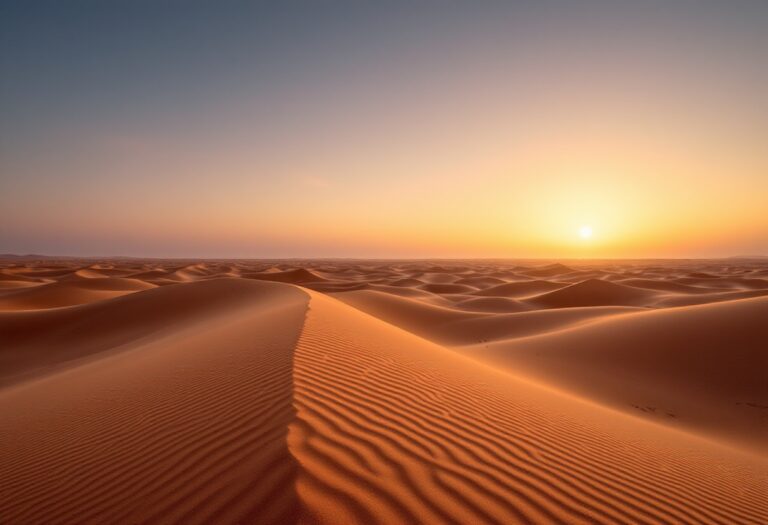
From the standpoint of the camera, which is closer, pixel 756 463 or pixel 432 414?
pixel 432 414

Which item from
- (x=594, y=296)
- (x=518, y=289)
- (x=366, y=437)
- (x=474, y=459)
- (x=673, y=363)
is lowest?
(x=518, y=289)

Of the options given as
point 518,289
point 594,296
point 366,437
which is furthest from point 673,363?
point 518,289

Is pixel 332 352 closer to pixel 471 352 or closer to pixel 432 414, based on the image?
pixel 432 414

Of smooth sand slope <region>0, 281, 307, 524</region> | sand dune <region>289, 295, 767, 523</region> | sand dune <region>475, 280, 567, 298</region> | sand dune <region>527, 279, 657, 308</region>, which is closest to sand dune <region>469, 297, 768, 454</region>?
sand dune <region>289, 295, 767, 523</region>

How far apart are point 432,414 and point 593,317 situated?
44.7ft

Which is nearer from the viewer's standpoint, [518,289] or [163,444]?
[163,444]

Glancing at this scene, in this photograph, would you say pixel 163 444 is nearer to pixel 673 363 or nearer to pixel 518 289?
pixel 673 363

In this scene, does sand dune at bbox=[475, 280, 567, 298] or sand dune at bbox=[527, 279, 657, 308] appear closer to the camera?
sand dune at bbox=[527, 279, 657, 308]

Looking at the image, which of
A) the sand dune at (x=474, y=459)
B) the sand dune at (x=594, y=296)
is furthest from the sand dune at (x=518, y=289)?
the sand dune at (x=474, y=459)

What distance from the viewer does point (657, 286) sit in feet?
93.7

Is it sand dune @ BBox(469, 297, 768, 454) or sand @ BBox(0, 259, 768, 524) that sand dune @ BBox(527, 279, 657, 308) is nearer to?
sand dune @ BBox(469, 297, 768, 454)

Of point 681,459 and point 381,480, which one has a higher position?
point 381,480

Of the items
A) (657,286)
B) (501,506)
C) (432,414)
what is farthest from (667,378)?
(657,286)

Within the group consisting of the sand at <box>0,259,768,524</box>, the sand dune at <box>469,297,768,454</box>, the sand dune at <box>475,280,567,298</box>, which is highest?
the sand at <box>0,259,768,524</box>
